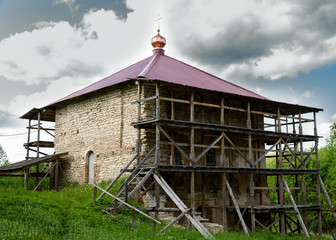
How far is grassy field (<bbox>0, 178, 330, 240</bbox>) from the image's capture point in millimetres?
11703

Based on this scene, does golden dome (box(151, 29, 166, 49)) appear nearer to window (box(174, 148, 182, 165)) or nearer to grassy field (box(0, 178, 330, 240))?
window (box(174, 148, 182, 165))

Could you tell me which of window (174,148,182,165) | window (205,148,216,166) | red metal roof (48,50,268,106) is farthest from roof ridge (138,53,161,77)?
window (205,148,216,166)

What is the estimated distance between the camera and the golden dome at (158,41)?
23.8 meters

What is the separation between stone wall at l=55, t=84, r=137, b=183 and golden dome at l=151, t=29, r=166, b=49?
4.84 meters

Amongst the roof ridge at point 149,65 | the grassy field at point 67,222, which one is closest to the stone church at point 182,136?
the roof ridge at point 149,65

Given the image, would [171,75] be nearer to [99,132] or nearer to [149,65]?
[149,65]

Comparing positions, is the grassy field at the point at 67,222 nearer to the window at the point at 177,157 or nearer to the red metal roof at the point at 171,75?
the window at the point at 177,157

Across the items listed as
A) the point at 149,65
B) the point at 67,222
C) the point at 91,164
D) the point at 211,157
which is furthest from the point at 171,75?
the point at 67,222

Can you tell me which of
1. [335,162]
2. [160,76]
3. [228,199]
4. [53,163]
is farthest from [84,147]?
[335,162]

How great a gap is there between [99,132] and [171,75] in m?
4.47

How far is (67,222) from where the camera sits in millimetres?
13586

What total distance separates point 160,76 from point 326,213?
1830 centimetres

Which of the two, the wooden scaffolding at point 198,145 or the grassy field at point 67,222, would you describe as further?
the wooden scaffolding at point 198,145

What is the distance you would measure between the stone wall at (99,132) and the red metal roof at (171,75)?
2.00ft
